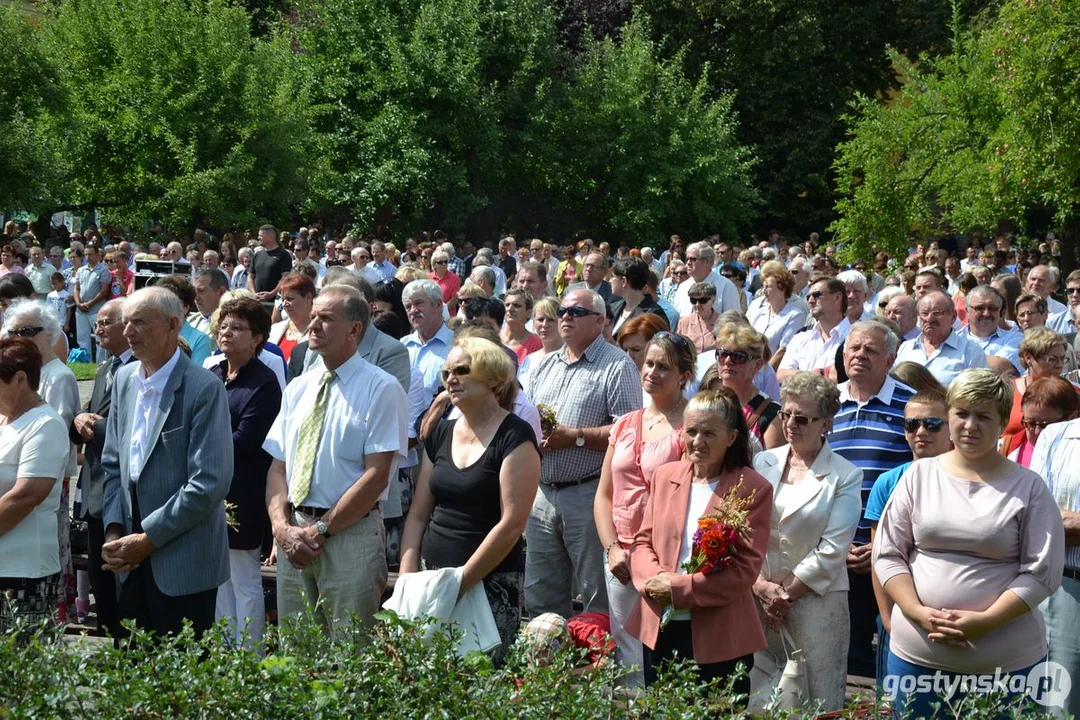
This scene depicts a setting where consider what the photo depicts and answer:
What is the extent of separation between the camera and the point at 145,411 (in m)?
5.72

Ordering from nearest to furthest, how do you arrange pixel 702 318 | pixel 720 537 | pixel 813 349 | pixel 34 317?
pixel 720 537
pixel 34 317
pixel 813 349
pixel 702 318

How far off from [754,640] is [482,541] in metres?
1.19

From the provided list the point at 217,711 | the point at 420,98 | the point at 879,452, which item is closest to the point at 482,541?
the point at 217,711

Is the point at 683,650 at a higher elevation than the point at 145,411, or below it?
below

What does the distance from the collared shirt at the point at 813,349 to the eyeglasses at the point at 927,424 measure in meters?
3.07

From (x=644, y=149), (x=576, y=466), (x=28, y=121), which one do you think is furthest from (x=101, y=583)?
(x=644, y=149)

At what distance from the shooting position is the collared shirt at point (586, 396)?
22.6 feet

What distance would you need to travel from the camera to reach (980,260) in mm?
20266

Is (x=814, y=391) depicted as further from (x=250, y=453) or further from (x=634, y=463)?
(x=250, y=453)

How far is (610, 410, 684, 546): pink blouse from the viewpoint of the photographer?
598 centimetres

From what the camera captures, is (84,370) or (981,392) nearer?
(981,392)

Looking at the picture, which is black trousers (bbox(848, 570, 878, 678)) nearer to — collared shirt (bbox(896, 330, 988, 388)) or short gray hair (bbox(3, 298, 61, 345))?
A: collared shirt (bbox(896, 330, 988, 388))

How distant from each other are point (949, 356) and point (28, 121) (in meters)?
22.9

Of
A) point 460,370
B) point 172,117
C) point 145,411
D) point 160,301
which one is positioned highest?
point 172,117
